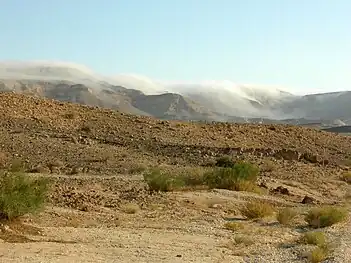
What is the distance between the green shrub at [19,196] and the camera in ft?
54.3

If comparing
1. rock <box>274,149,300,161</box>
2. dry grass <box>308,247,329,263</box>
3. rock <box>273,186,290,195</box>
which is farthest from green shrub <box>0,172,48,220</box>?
rock <box>274,149,300,161</box>

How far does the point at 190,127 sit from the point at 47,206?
33.6 meters

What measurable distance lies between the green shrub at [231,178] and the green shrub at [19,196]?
1119cm

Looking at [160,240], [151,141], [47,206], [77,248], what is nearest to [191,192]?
[47,206]

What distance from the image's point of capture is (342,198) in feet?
104

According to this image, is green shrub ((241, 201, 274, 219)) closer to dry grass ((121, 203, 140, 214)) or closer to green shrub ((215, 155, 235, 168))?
dry grass ((121, 203, 140, 214))

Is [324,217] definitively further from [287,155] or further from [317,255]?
[287,155]

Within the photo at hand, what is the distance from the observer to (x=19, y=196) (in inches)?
666

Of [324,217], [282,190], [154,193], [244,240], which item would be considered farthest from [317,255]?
[282,190]

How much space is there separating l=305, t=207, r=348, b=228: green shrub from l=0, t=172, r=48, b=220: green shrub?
312 inches

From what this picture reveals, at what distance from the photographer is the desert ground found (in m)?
15.6

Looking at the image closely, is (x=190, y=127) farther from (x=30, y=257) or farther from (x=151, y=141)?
(x=30, y=257)

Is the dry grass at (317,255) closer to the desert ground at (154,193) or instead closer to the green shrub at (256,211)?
the desert ground at (154,193)

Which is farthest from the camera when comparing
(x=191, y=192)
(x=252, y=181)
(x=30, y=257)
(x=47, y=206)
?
(x=252, y=181)
